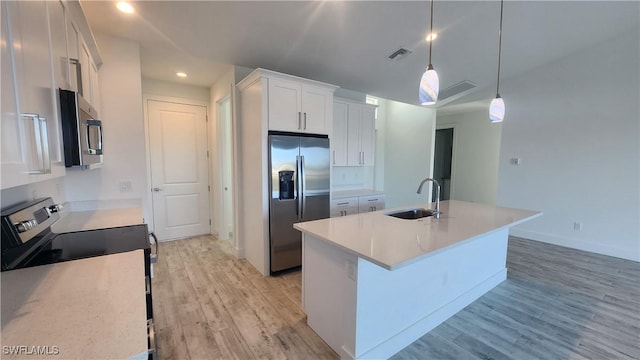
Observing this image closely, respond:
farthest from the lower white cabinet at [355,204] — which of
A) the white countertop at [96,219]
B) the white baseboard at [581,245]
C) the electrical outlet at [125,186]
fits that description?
the white baseboard at [581,245]

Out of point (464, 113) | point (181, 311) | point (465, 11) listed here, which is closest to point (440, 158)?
point (464, 113)

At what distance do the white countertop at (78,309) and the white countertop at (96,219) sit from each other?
0.80 m

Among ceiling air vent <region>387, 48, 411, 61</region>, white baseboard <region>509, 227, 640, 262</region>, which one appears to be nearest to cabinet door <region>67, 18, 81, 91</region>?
ceiling air vent <region>387, 48, 411, 61</region>

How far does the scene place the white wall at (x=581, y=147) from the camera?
12.0 feet

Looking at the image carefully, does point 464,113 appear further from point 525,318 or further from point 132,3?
point 132,3

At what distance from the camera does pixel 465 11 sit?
9.14ft

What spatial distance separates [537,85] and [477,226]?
3946mm

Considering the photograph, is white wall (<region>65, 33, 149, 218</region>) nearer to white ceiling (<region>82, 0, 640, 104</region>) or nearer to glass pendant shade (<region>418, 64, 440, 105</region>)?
white ceiling (<region>82, 0, 640, 104</region>)

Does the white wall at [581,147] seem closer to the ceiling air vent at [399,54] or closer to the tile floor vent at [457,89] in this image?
the tile floor vent at [457,89]

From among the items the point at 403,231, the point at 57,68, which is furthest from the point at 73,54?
A: the point at 403,231

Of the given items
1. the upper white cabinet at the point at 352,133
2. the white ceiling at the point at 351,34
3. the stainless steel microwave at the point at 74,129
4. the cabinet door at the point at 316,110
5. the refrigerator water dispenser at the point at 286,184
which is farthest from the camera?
the upper white cabinet at the point at 352,133

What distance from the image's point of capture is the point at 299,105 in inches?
123

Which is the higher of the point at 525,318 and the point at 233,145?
the point at 233,145

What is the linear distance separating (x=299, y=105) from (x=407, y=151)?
3665mm
